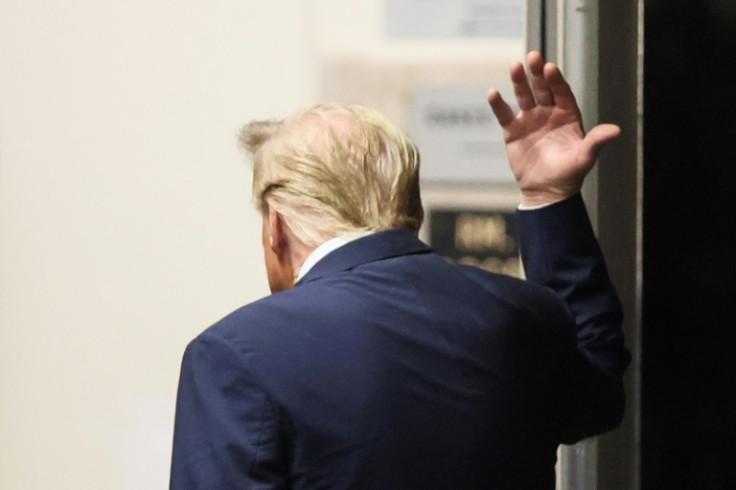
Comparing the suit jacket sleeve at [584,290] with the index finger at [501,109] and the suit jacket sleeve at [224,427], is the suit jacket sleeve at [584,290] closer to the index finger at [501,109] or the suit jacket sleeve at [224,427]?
the index finger at [501,109]

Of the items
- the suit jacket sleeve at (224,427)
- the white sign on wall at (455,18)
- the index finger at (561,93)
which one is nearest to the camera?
the suit jacket sleeve at (224,427)

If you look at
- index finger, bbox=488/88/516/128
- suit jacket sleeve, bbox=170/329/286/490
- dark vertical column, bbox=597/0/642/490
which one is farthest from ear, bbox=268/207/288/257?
dark vertical column, bbox=597/0/642/490

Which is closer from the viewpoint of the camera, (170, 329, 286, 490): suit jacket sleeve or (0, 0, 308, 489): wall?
(170, 329, 286, 490): suit jacket sleeve

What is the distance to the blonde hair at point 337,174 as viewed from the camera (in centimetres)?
107

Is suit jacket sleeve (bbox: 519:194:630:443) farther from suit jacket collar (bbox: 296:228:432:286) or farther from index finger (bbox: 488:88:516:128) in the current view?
suit jacket collar (bbox: 296:228:432:286)

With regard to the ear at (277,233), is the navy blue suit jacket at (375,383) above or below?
below

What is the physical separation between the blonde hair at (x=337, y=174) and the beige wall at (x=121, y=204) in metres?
0.48

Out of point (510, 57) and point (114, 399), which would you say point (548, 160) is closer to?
A: point (510, 57)

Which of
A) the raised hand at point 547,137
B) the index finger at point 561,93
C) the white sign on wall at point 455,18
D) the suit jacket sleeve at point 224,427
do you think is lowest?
the suit jacket sleeve at point 224,427

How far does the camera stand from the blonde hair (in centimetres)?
107

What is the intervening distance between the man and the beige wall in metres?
0.44

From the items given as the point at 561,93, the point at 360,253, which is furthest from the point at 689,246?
the point at 360,253

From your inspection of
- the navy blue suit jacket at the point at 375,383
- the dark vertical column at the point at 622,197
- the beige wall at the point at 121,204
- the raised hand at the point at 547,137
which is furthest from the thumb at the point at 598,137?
the beige wall at the point at 121,204

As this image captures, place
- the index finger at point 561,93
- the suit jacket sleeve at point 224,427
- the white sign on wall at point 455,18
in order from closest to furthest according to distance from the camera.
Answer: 1. the suit jacket sleeve at point 224,427
2. the index finger at point 561,93
3. the white sign on wall at point 455,18
